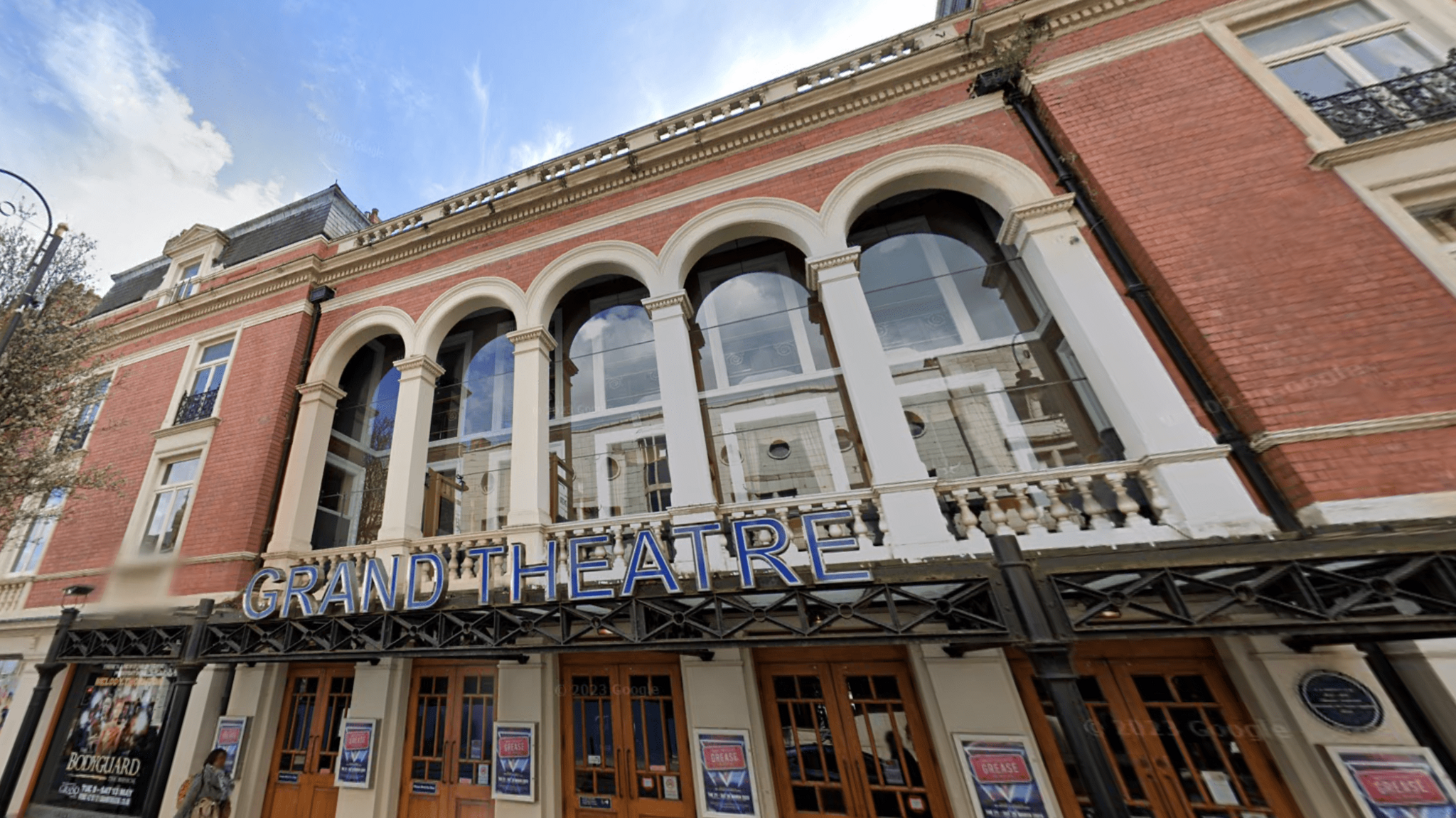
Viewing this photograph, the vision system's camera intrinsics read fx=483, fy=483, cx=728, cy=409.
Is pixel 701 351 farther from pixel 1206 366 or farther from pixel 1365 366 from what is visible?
pixel 1365 366

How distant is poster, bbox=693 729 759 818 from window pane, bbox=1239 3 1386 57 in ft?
35.5

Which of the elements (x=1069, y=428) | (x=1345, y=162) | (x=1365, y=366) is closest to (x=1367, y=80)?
(x=1345, y=162)

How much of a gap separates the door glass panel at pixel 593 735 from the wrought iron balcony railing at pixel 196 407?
31.8 ft

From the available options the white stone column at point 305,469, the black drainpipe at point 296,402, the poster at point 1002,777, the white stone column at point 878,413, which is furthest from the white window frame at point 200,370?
the poster at point 1002,777

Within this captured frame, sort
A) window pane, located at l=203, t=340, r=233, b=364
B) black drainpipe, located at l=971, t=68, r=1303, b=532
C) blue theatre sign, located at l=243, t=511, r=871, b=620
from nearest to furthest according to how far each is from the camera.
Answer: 1. black drainpipe, located at l=971, t=68, r=1303, b=532
2. blue theatre sign, located at l=243, t=511, r=871, b=620
3. window pane, located at l=203, t=340, r=233, b=364

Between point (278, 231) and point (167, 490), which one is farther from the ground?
point (278, 231)

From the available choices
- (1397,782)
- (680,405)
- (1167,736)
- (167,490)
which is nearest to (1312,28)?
(1397,782)

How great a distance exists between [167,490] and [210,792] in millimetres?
6205

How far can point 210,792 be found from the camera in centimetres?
602

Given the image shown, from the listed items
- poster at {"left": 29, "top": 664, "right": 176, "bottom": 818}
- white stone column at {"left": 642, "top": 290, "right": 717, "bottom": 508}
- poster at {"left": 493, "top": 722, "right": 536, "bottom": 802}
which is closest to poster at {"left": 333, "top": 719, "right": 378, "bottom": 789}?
poster at {"left": 493, "top": 722, "right": 536, "bottom": 802}

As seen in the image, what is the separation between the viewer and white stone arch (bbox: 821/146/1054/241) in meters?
6.59

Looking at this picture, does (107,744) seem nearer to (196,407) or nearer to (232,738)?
(232,738)

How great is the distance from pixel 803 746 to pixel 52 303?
14.0m

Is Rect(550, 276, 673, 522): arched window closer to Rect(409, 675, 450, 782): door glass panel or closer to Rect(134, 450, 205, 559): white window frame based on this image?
Rect(409, 675, 450, 782): door glass panel
